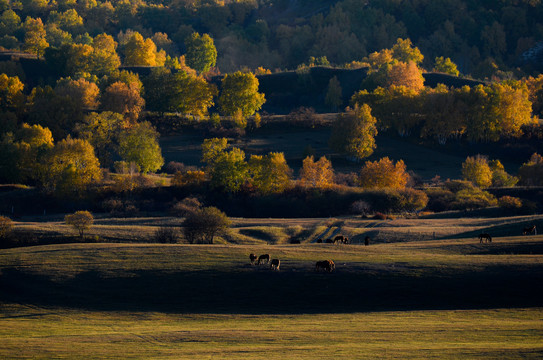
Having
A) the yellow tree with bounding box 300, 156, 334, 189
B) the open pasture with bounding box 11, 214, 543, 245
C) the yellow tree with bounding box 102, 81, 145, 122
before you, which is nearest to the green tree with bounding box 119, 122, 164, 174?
the yellow tree with bounding box 300, 156, 334, 189

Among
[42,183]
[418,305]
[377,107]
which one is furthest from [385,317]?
[377,107]

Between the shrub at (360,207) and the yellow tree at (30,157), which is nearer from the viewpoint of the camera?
the shrub at (360,207)

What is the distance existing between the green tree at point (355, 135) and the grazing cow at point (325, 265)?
90401mm

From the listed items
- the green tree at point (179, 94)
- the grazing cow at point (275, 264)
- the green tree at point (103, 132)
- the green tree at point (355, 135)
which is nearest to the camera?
the grazing cow at point (275, 264)

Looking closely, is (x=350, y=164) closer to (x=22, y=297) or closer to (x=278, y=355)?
(x=22, y=297)

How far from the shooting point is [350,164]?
151875 mm

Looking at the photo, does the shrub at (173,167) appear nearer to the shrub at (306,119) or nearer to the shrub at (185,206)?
the shrub at (185,206)

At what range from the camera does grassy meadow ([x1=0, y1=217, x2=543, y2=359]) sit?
4307 cm

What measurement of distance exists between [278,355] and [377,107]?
134 metres

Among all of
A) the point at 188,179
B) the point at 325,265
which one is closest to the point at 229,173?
the point at 188,179

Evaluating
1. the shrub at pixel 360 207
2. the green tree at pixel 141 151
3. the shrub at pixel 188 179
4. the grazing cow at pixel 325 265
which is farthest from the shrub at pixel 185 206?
the grazing cow at pixel 325 265

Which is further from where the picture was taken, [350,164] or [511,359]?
[350,164]

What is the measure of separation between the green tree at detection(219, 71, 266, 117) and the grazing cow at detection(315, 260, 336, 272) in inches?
4551

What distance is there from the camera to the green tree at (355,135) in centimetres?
15125
